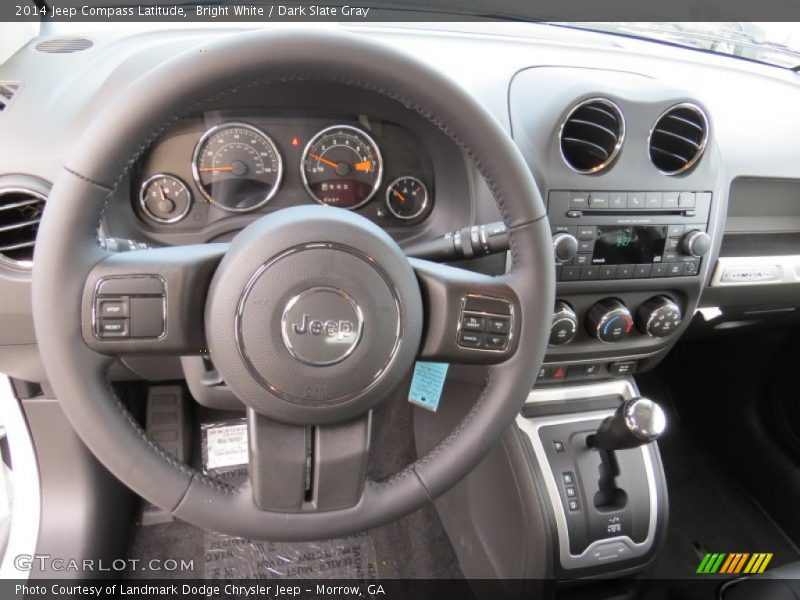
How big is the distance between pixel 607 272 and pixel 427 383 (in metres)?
0.44

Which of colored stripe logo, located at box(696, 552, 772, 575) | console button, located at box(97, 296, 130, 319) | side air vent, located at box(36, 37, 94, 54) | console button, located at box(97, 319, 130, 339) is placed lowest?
colored stripe logo, located at box(696, 552, 772, 575)

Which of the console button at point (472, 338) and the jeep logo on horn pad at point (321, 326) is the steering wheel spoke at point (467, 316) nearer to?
the console button at point (472, 338)

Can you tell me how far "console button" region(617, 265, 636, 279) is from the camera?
52.1 inches

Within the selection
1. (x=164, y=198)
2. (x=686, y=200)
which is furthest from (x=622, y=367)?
(x=164, y=198)

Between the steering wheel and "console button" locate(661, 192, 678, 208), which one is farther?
"console button" locate(661, 192, 678, 208)

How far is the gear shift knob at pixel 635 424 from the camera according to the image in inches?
48.5

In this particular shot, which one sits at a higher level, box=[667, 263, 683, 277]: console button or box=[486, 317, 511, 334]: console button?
box=[486, 317, 511, 334]: console button

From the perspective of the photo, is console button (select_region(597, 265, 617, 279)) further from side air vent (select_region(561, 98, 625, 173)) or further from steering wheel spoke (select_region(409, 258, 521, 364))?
steering wheel spoke (select_region(409, 258, 521, 364))

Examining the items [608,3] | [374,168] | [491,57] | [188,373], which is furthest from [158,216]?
[608,3]

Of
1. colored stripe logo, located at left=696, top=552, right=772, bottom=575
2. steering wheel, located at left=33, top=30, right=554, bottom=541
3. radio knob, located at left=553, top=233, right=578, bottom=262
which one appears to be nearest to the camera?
steering wheel, located at left=33, top=30, right=554, bottom=541

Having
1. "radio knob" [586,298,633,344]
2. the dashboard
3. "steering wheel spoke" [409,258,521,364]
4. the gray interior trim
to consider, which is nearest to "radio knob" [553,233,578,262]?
the dashboard

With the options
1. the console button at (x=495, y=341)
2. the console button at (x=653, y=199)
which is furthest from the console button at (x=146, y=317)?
the console button at (x=653, y=199)

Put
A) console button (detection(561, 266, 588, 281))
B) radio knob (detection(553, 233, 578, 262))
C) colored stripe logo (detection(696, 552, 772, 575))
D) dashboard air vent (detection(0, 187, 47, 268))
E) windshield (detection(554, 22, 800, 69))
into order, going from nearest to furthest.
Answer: dashboard air vent (detection(0, 187, 47, 268)) < radio knob (detection(553, 233, 578, 262)) < console button (detection(561, 266, 588, 281)) < windshield (detection(554, 22, 800, 69)) < colored stripe logo (detection(696, 552, 772, 575))

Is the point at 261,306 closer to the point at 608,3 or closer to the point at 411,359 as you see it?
the point at 411,359
